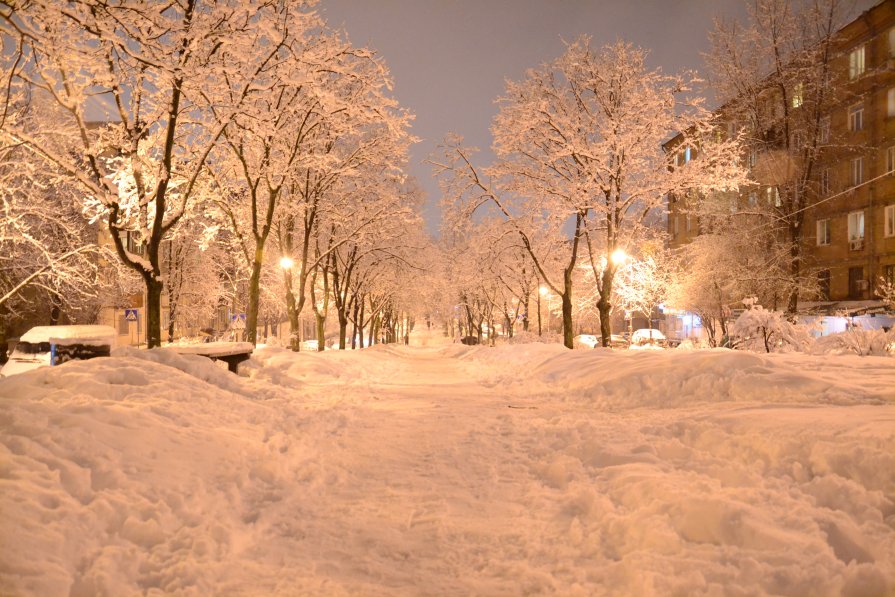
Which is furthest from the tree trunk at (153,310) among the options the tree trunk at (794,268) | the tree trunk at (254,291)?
the tree trunk at (794,268)

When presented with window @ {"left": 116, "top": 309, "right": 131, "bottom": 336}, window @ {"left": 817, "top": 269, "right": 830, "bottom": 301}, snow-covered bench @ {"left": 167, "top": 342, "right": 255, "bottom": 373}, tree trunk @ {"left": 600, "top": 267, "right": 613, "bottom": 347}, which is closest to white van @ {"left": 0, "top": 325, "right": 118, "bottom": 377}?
snow-covered bench @ {"left": 167, "top": 342, "right": 255, "bottom": 373}

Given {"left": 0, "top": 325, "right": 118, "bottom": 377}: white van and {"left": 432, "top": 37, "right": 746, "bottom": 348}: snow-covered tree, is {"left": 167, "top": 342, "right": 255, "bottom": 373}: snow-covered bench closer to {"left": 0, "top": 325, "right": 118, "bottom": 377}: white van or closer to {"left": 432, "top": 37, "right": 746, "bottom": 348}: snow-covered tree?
{"left": 0, "top": 325, "right": 118, "bottom": 377}: white van

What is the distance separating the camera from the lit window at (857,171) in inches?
1227

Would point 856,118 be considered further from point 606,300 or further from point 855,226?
point 606,300

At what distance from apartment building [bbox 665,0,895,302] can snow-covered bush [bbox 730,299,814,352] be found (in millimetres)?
10756

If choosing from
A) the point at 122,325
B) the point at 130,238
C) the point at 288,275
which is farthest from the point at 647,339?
the point at 122,325

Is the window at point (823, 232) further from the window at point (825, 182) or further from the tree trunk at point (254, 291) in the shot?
the tree trunk at point (254, 291)

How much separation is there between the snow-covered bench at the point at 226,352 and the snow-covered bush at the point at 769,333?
15969 mm

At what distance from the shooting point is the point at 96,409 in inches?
225

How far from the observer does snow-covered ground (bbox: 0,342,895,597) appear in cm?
350

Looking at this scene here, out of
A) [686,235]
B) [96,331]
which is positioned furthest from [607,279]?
[686,235]

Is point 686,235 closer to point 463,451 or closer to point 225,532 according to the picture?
point 463,451

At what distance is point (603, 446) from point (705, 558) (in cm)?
286

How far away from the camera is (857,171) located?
3152 centimetres
